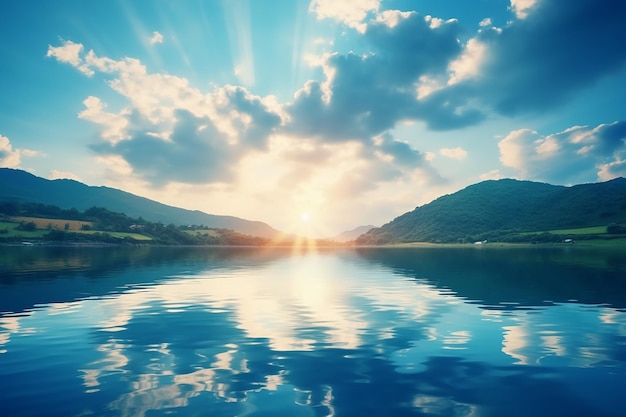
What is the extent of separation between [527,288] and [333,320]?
1388 inches

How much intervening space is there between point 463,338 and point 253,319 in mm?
17854

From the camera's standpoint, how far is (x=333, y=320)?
34156 millimetres

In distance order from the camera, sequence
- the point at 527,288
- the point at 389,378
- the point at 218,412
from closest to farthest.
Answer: the point at 218,412 < the point at 389,378 < the point at 527,288

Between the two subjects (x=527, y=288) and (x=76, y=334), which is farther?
(x=527, y=288)

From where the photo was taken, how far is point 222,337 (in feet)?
90.2

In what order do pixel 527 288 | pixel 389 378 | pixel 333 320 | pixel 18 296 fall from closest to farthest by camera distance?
pixel 389 378, pixel 333 320, pixel 18 296, pixel 527 288

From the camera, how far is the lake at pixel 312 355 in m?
15.9

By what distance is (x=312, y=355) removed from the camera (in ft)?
75.5

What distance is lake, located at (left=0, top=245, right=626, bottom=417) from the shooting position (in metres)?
15.9

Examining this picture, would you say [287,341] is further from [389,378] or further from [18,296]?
[18,296]

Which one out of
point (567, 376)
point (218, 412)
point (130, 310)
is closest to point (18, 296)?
point (130, 310)

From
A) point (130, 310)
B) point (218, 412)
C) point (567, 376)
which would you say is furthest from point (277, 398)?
point (130, 310)

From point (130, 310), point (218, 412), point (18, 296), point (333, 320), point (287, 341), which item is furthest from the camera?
point (18, 296)

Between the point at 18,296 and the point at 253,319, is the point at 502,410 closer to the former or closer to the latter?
the point at 253,319
